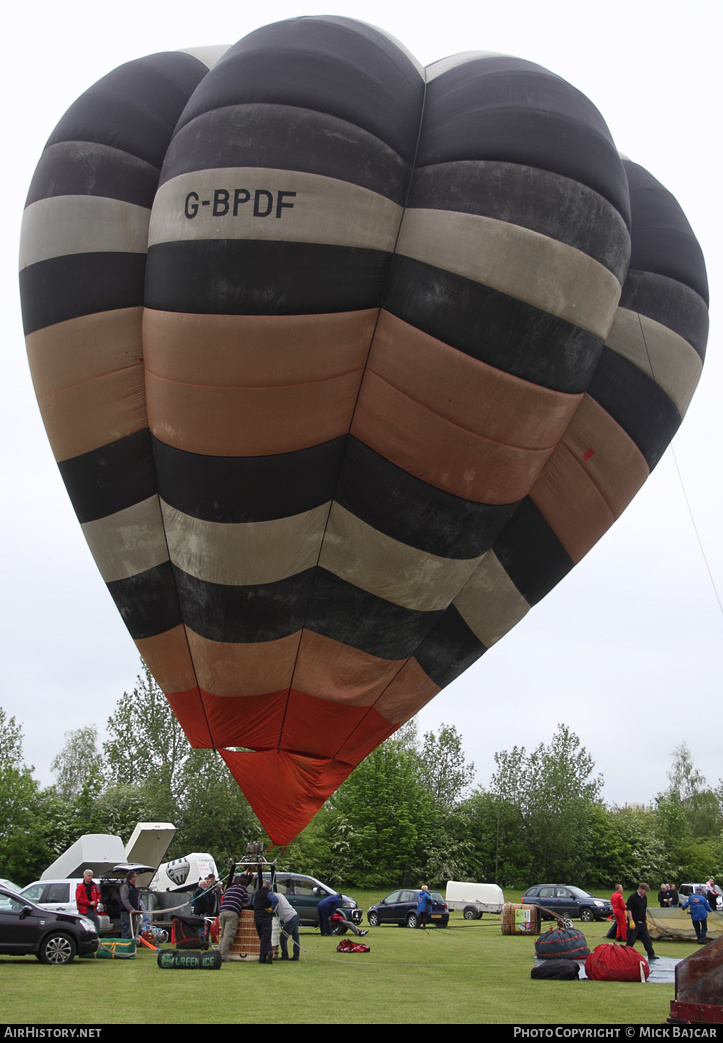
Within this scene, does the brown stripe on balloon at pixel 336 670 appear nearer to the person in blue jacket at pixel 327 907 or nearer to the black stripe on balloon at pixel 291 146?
the black stripe on balloon at pixel 291 146

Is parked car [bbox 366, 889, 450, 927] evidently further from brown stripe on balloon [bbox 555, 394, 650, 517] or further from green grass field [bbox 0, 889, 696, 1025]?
brown stripe on balloon [bbox 555, 394, 650, 517]

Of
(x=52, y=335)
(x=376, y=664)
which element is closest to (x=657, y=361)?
(x=376, y=664)

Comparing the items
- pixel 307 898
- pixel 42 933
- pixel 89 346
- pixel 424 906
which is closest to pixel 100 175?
pixel 89 346

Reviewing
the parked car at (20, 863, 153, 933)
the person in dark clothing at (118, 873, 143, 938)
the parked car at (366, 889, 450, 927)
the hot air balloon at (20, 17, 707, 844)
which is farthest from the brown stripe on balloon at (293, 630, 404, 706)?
the parked car at (366, 889, 450, 927)

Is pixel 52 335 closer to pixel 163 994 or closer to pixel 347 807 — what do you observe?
pixel 163 994

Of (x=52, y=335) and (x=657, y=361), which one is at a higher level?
(x=657, y=361)

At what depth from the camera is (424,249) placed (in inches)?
261

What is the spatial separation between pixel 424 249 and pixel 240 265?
4.29 feet

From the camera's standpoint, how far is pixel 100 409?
746cm

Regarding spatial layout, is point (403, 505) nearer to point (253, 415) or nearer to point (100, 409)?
point (253, 415)

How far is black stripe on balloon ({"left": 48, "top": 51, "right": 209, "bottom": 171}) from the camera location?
7355 mm

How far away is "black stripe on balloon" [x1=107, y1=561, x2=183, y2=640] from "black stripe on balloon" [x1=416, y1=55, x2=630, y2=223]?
392cm

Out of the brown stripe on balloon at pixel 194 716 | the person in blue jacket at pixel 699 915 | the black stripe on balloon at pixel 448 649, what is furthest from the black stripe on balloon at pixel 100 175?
the person in blue jacket at pixel 699 915

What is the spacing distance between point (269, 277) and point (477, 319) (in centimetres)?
149
